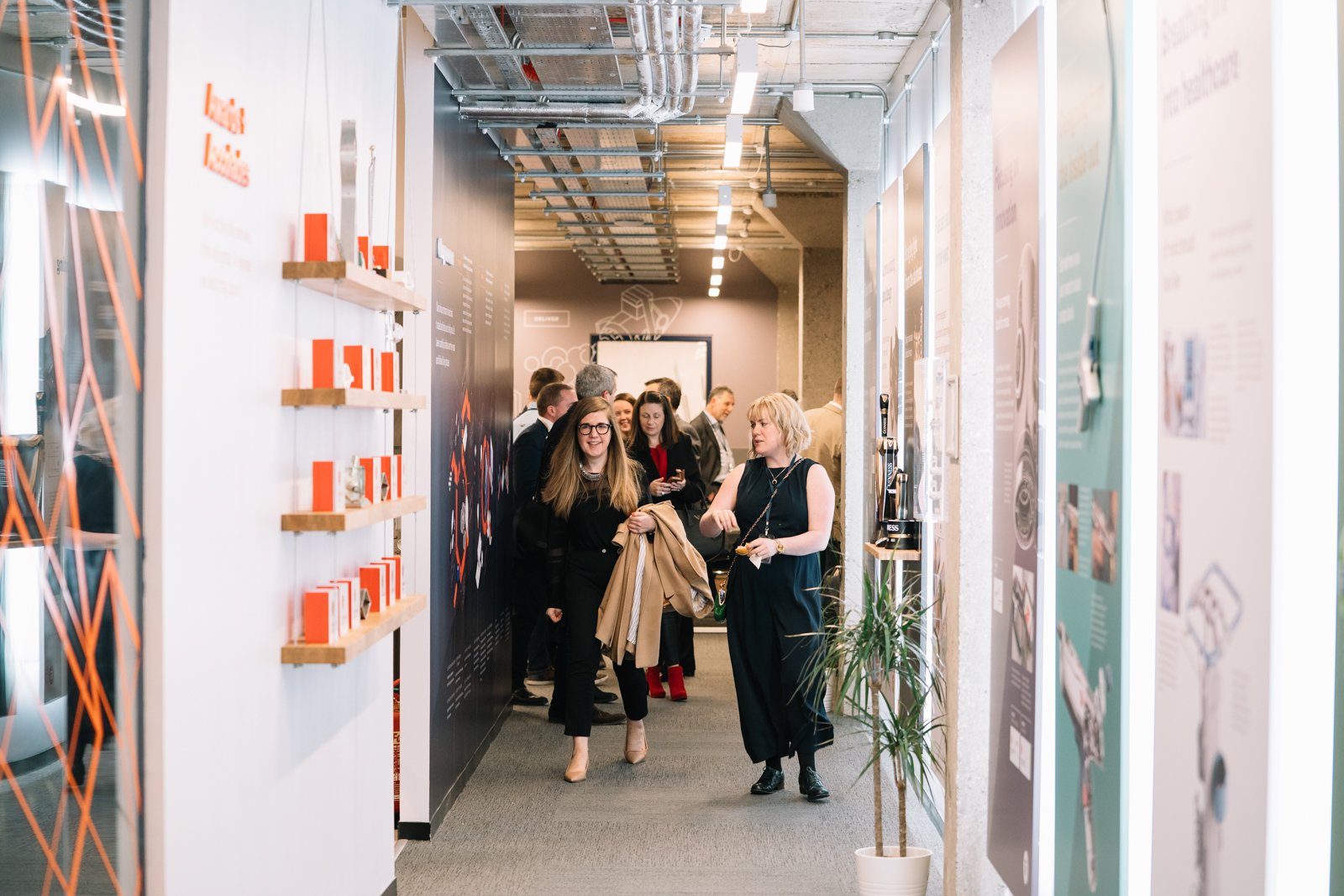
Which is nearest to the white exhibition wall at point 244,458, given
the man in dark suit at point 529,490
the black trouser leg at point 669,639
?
the black trouser leg at point 669,639

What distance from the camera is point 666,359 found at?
46.7 feet

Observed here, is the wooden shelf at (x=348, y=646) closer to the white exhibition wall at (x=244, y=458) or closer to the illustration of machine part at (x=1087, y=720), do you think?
the white exhibition wall at (x=244, y=458)

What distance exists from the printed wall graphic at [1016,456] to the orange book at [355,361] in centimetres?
171

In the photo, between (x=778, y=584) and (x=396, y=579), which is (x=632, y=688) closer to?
(x=778, y=584)

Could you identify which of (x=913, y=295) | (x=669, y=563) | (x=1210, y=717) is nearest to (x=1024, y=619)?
(x=1210, y=717)

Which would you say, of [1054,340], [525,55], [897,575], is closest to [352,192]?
[1054,340]

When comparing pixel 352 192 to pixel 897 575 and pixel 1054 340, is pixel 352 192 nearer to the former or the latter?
pixel 1054 340

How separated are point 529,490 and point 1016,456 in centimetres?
397

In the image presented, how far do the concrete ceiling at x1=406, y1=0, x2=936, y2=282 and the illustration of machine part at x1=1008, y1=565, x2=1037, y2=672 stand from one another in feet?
7.48

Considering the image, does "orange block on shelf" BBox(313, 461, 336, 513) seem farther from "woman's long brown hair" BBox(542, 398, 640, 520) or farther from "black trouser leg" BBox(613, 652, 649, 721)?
"black trouser leg" BBox(613, 652, 649, 721)

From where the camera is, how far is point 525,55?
16.3 ft

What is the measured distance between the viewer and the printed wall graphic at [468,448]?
16.2 feet

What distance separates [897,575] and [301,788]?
3.27m

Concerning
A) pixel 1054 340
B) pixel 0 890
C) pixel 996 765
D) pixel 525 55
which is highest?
pixel 525 55
